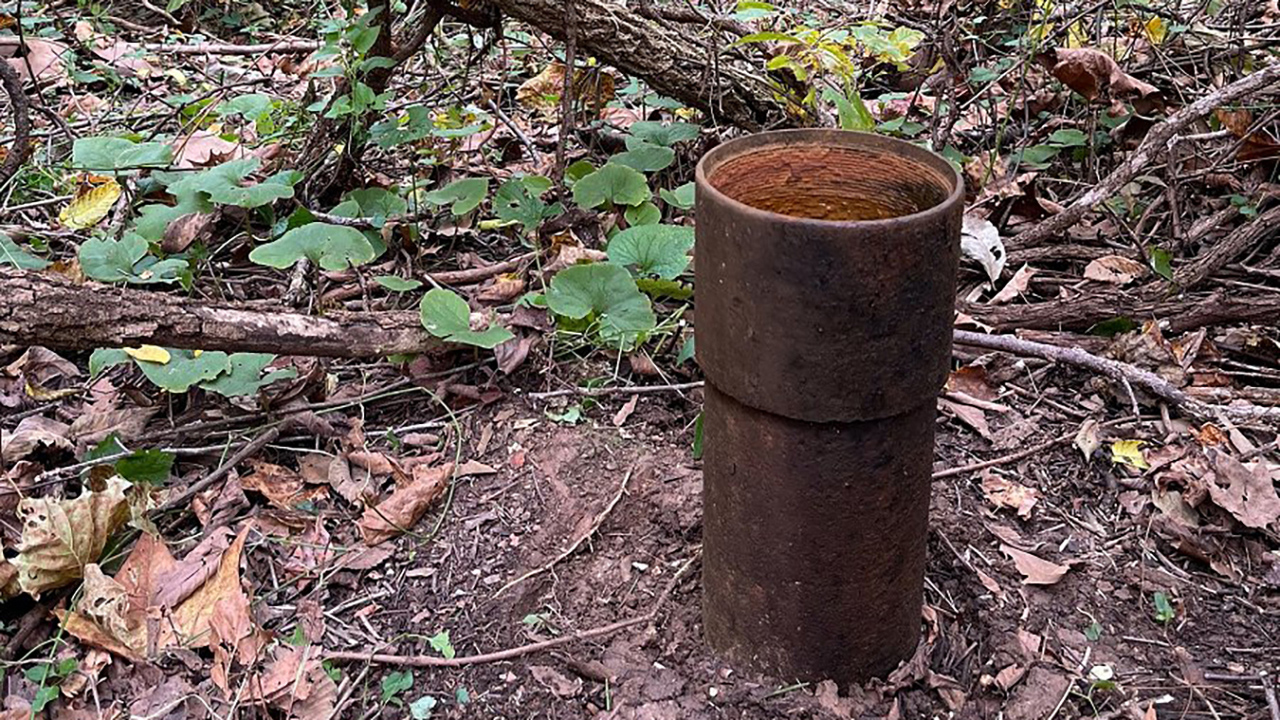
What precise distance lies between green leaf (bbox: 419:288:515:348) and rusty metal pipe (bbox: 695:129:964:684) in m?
0.81

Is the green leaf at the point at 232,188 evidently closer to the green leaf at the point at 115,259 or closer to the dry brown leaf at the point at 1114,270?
the green leaf at the point at 115,259

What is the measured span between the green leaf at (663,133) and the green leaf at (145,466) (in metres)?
1.63

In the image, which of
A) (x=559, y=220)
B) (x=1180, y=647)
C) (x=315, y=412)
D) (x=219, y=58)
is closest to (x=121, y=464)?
(x=315, y=412)

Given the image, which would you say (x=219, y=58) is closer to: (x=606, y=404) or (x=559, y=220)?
(x=559, y=220)

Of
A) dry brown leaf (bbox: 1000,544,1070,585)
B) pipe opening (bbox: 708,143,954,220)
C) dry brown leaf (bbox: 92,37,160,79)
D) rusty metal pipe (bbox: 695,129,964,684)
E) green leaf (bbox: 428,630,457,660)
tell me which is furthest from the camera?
dry brown leaf (bbox: 92,37,160,79)

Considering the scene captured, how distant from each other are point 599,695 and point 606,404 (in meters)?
0.80

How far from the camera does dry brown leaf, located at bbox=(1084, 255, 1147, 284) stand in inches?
116

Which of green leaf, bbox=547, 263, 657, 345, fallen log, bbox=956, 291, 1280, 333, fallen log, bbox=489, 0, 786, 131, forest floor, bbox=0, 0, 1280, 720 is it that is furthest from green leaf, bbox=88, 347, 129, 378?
fallen log, bbox=956, 291, 1280, 333

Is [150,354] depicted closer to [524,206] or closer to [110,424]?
[110,424]

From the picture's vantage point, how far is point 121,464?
225 centimetres

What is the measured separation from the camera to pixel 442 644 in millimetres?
1981

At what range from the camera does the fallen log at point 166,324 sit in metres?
2.11

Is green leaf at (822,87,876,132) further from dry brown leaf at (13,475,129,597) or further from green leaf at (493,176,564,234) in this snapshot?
dry brown leaf at (13,475,129,597)

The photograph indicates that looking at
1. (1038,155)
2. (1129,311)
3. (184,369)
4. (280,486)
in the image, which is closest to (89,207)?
(184,369)
